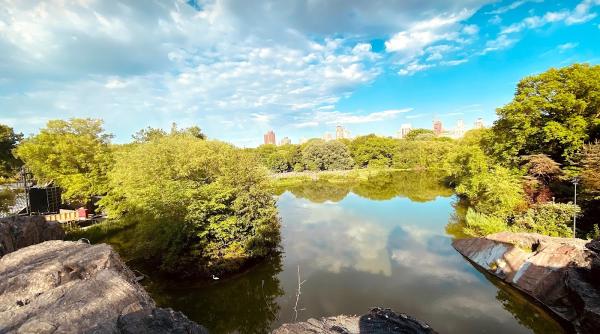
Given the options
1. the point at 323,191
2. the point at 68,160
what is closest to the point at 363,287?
the point at 68,160

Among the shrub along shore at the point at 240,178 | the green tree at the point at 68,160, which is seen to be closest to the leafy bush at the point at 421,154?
the shrub along shore at the point at 240,178

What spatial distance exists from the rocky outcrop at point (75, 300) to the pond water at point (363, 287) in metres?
8.11

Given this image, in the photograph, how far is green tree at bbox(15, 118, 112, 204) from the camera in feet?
70.7

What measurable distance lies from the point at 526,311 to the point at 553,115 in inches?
580

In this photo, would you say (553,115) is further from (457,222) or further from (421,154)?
(421,154)

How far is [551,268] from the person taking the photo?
11.8m

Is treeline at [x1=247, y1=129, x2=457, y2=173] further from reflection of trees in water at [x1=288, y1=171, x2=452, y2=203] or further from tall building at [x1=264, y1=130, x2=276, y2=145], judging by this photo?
tall building at [x1=264, y1=130, x2=276, y2=145]

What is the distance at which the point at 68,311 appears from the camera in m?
3.14

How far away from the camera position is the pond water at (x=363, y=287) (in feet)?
37.9

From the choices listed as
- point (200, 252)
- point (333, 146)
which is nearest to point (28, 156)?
point (200, 252)

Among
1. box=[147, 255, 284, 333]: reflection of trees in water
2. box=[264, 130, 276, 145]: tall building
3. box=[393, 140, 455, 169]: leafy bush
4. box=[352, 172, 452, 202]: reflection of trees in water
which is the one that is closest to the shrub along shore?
box=[147, 255, 284, 333]: reflection of trees in water

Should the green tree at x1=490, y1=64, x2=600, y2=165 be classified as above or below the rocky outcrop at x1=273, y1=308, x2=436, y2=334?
above

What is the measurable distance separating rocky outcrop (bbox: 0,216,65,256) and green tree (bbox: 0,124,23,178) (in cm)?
1826

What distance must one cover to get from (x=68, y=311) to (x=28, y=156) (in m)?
25.3
